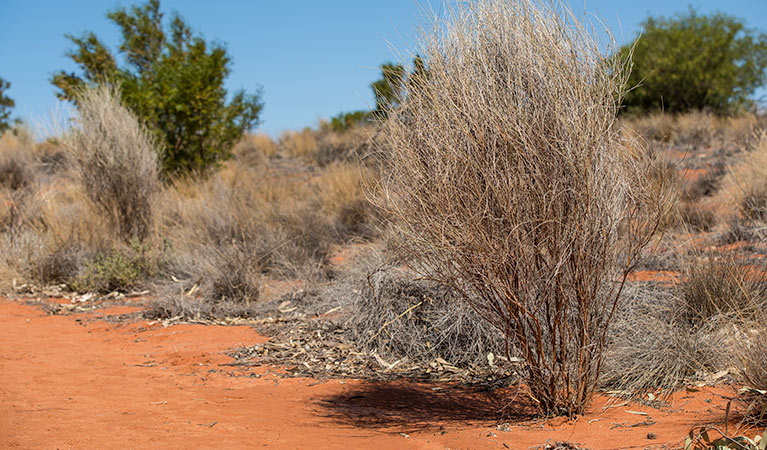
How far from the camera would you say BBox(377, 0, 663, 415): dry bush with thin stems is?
12.5 feet

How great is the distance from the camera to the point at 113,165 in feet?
34.2

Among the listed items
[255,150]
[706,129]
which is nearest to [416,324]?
[706,129]

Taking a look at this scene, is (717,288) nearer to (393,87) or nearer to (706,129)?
(393,87)

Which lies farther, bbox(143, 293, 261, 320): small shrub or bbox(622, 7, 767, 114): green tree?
bbox(622, 7, 767, 114): green tree

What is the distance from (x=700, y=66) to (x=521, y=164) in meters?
22.6

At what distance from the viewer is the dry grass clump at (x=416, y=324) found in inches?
234

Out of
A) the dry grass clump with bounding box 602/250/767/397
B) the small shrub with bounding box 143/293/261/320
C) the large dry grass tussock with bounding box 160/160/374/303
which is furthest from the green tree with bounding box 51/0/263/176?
the dry grass clump with bounding box 602/250/767/397

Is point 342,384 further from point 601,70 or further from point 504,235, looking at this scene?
point 601,70

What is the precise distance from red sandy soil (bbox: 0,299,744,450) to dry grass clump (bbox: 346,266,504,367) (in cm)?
63

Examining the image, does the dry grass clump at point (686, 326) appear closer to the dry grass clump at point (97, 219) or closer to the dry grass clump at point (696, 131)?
the dry grass clump at point (97, 219)

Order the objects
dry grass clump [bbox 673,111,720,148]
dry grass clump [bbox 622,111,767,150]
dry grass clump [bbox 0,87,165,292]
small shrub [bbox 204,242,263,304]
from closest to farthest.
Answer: small shrub [bbox 204,242,263,304] < dry grass clump [bbox 0,87,165,292] < dry grass clump [bbox 622,111,767,150] < dry grass clump [bbox 673,111,720,148]

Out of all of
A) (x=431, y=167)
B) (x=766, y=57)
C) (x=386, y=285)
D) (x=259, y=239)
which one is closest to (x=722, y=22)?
(x=766, y=57)

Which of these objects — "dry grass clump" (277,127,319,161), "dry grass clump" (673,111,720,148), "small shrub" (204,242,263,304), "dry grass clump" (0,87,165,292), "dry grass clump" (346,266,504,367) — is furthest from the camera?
"dry grass clump" (277,127,319,161)

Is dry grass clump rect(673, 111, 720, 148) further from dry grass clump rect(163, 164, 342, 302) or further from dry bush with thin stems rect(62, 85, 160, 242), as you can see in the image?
dry bush with thin stems rect(62, 85, 160, 242)
